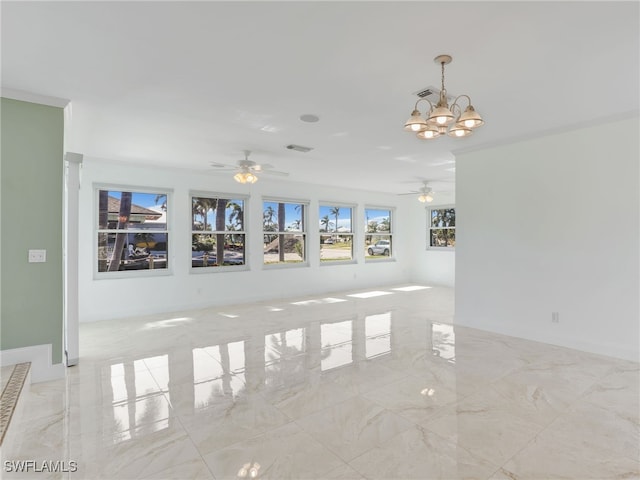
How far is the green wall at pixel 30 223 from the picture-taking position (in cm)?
307

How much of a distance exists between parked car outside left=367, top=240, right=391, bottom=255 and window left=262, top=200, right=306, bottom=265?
230cm

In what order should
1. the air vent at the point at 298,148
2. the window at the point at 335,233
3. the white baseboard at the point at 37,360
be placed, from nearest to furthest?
the white baseboard at the point at 37,360, the air vent at the point at 298,148, the window at the point at 335,233

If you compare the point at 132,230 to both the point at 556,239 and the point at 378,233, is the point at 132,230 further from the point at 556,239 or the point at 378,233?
the point at 556,239

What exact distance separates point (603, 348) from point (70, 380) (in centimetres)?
556

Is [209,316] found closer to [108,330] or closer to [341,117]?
[108,330]

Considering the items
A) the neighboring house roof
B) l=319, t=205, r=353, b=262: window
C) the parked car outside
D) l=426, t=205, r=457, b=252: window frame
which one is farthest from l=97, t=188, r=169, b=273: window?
l=426, t=205, r=457, b=252: window frame

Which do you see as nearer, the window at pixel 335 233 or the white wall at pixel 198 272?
the white wall at pixel 198 272

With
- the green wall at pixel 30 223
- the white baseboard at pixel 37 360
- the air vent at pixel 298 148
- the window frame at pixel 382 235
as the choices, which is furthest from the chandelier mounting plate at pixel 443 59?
the window frame at pixel 382 235

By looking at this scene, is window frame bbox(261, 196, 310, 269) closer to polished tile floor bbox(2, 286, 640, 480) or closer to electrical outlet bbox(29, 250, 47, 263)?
polished tile floor bbox(2, 286, 640, 480)

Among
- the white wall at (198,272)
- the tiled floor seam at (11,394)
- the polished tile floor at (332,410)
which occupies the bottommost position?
the polished tile floor at (332,410)

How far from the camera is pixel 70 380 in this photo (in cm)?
322

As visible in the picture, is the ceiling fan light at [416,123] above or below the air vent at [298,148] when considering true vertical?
below

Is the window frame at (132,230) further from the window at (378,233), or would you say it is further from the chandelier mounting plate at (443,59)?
the chandelier mounting plate at (443,59)

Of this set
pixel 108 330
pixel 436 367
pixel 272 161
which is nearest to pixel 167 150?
pixel 272 161
